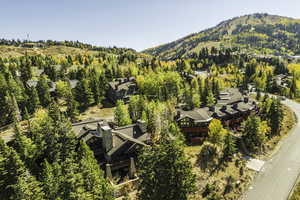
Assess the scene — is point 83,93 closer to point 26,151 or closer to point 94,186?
point 26,151

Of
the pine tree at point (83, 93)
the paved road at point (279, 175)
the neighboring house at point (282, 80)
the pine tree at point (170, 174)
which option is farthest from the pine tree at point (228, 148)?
the neighboring house at point (282, 80)

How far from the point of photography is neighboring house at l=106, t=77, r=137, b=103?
78.8 m

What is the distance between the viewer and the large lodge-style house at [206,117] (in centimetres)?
5406

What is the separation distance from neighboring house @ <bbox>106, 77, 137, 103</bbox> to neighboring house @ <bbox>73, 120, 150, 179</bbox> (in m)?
37.6

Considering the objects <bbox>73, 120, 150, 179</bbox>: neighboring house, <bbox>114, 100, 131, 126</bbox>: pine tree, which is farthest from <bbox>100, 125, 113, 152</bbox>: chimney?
<bbox>114, 100, 131, 126</bbox>: pine tree

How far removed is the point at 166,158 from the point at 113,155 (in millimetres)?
19118

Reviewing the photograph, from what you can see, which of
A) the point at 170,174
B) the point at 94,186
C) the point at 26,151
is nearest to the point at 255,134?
the point at 170,174

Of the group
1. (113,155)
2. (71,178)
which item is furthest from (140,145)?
(71,178)

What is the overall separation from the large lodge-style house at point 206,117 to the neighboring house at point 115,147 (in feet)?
55.2

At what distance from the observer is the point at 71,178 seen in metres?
23.8

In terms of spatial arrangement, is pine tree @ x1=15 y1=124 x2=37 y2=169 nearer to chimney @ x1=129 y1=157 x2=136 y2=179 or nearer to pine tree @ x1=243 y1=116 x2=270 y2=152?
chimney @ x1=129 y1=157 x2=136 y2=179

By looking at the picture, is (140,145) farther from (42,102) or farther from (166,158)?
(42,102)

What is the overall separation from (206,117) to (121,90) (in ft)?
126

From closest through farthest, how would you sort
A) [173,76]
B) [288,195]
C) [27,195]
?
[27,195] → [288,195] → [173,76]
